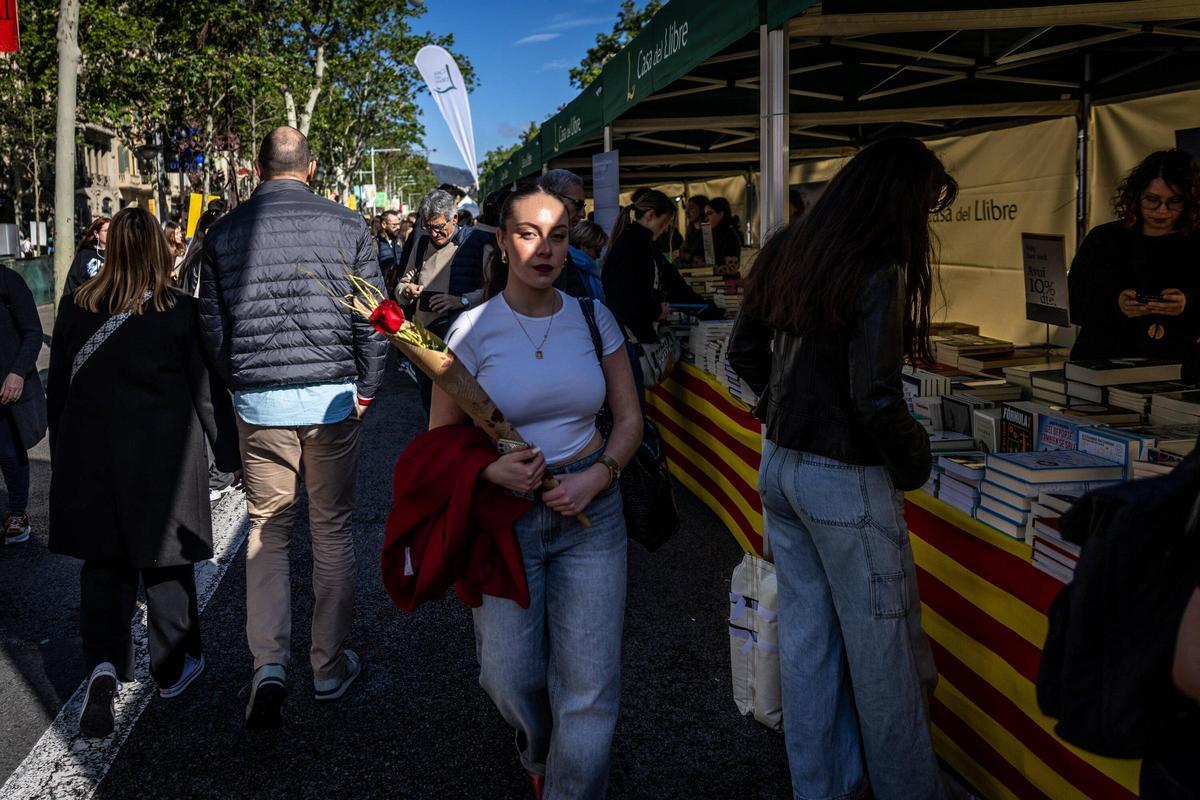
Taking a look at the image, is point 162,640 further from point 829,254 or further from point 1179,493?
point 1179,493

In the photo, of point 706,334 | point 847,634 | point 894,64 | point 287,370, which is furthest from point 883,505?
point 894,64

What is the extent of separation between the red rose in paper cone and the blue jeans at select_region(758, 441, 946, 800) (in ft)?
3.52

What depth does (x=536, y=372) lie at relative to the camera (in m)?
2.78

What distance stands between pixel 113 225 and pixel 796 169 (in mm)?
10007

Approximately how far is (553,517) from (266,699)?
1.66m

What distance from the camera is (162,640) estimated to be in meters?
4.13

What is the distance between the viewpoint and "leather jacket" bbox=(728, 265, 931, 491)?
8.64 feet

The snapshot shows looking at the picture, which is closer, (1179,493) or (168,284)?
(1179,493)

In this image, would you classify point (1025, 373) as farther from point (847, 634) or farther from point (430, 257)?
point (430, 257)

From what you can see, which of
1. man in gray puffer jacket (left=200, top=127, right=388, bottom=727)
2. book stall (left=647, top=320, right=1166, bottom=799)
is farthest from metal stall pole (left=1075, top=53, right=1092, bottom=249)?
man in gray puffer jacket (left=200, top=127, right=388, bottom=727)

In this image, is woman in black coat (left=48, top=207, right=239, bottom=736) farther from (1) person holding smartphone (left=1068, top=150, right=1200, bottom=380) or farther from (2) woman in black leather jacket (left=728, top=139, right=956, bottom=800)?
(1) person holding smartphone (left=1068, top=150, right=1200, bottom=380)

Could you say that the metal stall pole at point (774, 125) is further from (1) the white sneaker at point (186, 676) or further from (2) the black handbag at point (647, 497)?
(1) the white sneaker at point (186, 676)

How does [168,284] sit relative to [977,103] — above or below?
below

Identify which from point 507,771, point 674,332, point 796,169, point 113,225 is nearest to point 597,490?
point 507,771
